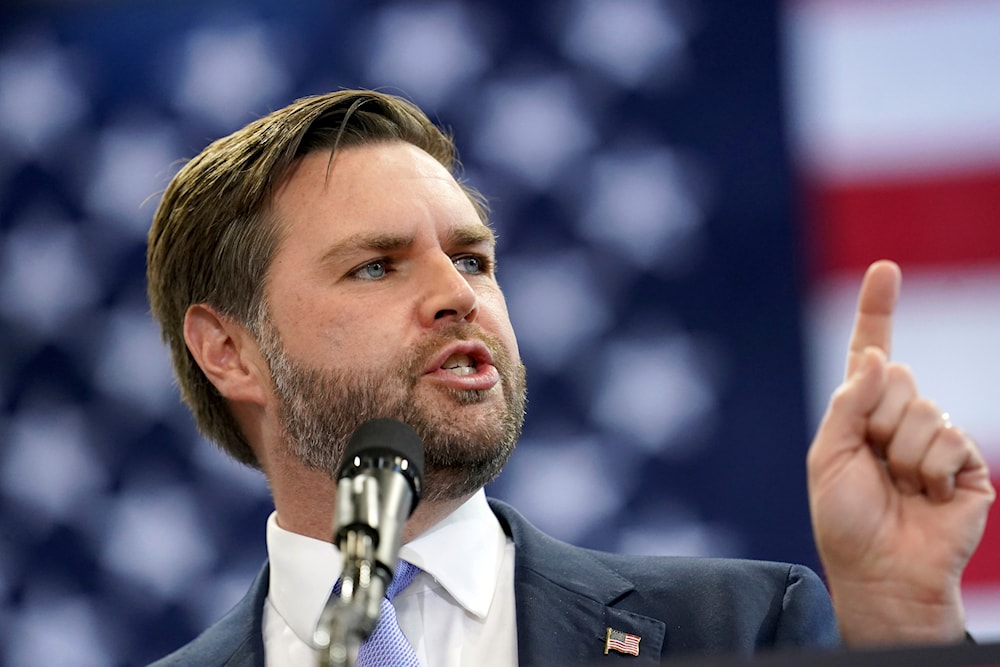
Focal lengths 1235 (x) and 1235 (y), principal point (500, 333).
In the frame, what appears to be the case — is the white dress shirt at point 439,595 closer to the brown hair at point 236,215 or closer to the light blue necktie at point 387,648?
the light blue necktie at point 387,648

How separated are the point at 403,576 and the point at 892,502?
71 centimetres

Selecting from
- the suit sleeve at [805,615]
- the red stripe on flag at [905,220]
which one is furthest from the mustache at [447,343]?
the red stripe on flag at [905,220]

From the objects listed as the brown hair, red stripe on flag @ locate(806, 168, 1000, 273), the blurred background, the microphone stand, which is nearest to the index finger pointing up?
the microphone stand

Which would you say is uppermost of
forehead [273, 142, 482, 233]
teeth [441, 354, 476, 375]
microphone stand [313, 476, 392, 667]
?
forehead [273, 142, 482, 233]

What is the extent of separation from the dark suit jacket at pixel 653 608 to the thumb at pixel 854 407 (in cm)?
37

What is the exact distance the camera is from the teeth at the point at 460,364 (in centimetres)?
179

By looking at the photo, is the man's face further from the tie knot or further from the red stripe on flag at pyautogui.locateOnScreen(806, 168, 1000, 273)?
the red stripe on flag at pyautogui.locateOnScreen(806, 168, 1000, 273)

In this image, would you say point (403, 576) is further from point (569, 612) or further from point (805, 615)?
point (805, 615)

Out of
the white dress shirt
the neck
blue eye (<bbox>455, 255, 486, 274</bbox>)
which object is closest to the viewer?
the white dress shirt

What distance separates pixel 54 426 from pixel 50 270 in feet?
1.55

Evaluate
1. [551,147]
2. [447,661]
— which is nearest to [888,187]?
[551,147]

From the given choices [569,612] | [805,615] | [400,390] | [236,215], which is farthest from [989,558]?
[236,215]

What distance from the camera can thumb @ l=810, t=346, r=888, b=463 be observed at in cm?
139

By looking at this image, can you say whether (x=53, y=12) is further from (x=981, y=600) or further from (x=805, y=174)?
(x=981, y=600)
